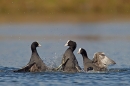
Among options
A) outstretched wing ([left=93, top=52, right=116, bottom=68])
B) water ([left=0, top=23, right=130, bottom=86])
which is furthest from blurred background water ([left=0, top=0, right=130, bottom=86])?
outstretched wing ([left=93, top=52, right=116, bottom=68])

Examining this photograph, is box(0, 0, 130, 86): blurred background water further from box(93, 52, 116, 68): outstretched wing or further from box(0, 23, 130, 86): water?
box(93, 52, 116, 68): outstretched wing

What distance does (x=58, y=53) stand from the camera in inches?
788

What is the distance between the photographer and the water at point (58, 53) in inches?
510

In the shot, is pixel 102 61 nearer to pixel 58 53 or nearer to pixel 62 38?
pixel 58 53

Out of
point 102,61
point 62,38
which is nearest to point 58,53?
point 102,61

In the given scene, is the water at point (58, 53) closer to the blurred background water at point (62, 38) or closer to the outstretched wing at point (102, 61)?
the blurred background water at point (62, 38)

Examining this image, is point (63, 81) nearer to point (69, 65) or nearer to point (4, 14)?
point (69, 65)

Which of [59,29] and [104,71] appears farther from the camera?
[59,29]

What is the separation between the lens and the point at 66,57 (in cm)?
1482

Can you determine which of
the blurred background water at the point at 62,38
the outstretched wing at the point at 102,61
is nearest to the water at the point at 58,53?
the blurred background water at the point at 62,38

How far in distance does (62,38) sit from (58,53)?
6689 mm

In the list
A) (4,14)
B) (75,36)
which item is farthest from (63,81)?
(4,14)

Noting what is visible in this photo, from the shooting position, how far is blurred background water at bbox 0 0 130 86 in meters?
13.4

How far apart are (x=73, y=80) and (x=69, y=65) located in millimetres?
1710
